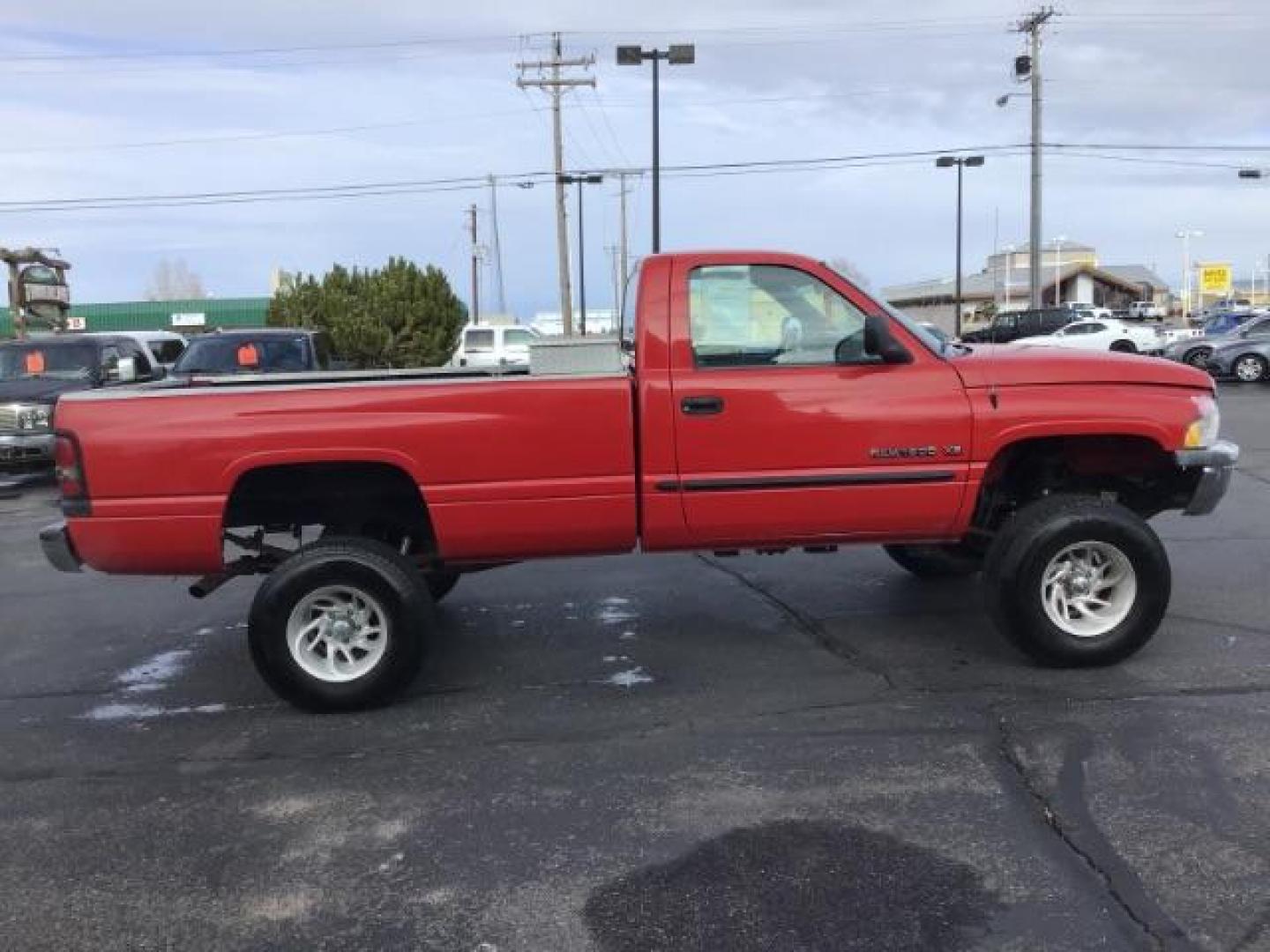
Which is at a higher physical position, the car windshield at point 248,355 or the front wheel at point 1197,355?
the car windshield at point 248,355

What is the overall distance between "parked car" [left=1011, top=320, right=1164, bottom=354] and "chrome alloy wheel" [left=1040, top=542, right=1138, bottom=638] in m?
29.6

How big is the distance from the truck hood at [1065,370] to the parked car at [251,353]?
10.6 metres

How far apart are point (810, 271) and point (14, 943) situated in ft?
13.3

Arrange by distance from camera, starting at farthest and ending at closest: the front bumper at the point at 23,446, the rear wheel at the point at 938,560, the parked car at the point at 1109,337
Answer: the parked car at the point at 1109,337, the front bumper at the point at 23,446, the rear wheel at the point at 938,560

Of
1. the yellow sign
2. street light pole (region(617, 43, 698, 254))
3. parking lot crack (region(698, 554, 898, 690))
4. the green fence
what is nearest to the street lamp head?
street light pole (region(617, 43, 698, 254))

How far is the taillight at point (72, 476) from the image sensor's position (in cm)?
490

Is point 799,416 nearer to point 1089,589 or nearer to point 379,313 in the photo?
point 1089,589

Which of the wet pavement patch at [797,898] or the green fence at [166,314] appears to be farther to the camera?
the green fence at [166,314]

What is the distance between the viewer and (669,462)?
5.11 m

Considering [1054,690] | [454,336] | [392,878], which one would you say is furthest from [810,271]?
[454,336]

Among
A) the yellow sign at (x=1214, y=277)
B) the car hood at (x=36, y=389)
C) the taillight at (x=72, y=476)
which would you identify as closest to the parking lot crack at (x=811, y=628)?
the taillight at (x=72, y=476)

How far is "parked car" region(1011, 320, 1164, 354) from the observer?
33906 millimetres

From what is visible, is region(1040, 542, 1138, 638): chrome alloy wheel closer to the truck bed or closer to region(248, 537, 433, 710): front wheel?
the truck bed

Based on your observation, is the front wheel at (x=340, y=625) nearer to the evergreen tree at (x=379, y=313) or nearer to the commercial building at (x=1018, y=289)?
the evergreen tree at (x=379, y=313)
